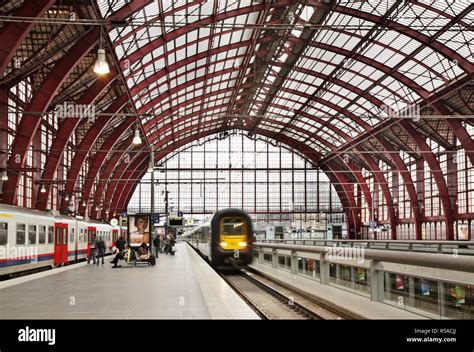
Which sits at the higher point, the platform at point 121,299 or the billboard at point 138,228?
the billboard at point 138,228

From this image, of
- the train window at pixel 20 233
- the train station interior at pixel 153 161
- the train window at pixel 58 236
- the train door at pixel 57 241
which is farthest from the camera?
the train window at pixel 58 236

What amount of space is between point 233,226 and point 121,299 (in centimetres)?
1747

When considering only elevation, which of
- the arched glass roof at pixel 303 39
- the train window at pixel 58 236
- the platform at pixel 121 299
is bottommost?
the platform at pixel 121 299

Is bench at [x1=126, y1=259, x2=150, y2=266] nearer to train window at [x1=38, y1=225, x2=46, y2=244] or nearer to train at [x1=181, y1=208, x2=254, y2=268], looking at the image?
train at [x1=181, y1=208, x2=254, y2=268]

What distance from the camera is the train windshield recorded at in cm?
3041

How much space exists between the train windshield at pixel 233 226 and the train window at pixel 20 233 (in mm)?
10339

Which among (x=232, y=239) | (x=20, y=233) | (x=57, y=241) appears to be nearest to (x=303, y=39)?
(x=232, y=239)

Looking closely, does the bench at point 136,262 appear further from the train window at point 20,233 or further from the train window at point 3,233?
the train window at point 3,233

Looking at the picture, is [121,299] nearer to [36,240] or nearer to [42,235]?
[36,240]

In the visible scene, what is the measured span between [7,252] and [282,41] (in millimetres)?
30028

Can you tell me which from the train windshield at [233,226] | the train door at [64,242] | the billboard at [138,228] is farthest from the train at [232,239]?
the train door at [64,242]

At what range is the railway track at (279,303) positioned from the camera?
12.9 m
